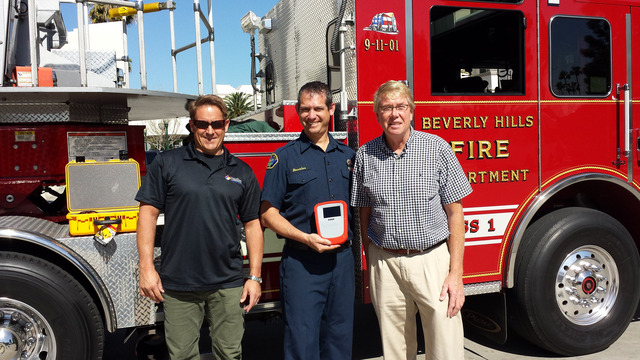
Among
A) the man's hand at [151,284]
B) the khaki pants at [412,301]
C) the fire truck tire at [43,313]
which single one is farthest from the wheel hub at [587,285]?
the fire truck tire at [43,313]

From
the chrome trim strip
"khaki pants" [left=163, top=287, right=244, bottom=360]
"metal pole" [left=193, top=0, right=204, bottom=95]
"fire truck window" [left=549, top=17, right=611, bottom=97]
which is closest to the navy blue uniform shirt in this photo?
"khaki pants" [left=163, top=287, right=244, bottom=360]

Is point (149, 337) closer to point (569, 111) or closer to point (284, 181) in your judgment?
point (284, 181)

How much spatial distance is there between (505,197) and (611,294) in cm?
124

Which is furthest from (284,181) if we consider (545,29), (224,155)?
(545,29)

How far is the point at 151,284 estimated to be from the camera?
2.45 m

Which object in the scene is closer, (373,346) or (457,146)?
(457,146)

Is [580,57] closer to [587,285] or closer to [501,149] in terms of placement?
[501,149]

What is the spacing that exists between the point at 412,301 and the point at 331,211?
25.9 inches

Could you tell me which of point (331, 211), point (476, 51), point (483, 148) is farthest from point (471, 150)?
point (331, 211)

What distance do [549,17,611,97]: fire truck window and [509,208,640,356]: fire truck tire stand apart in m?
0.90

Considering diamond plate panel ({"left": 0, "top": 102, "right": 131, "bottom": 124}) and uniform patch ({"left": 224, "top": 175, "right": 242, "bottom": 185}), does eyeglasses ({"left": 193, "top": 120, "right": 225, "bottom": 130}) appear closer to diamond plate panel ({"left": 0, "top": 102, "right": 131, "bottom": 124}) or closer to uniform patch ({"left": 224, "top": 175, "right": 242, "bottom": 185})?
uniform patch ({"left": 224, "top": 175, "right": 242, "bottom": 185})

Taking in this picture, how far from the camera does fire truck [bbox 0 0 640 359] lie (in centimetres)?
287

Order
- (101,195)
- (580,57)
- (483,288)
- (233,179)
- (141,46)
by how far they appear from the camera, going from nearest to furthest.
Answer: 1. (233,179)
2. (101,195)
3. (141,46)
4. (483,288)
5. (580,57)

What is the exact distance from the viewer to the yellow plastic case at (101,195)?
2.87 metres
